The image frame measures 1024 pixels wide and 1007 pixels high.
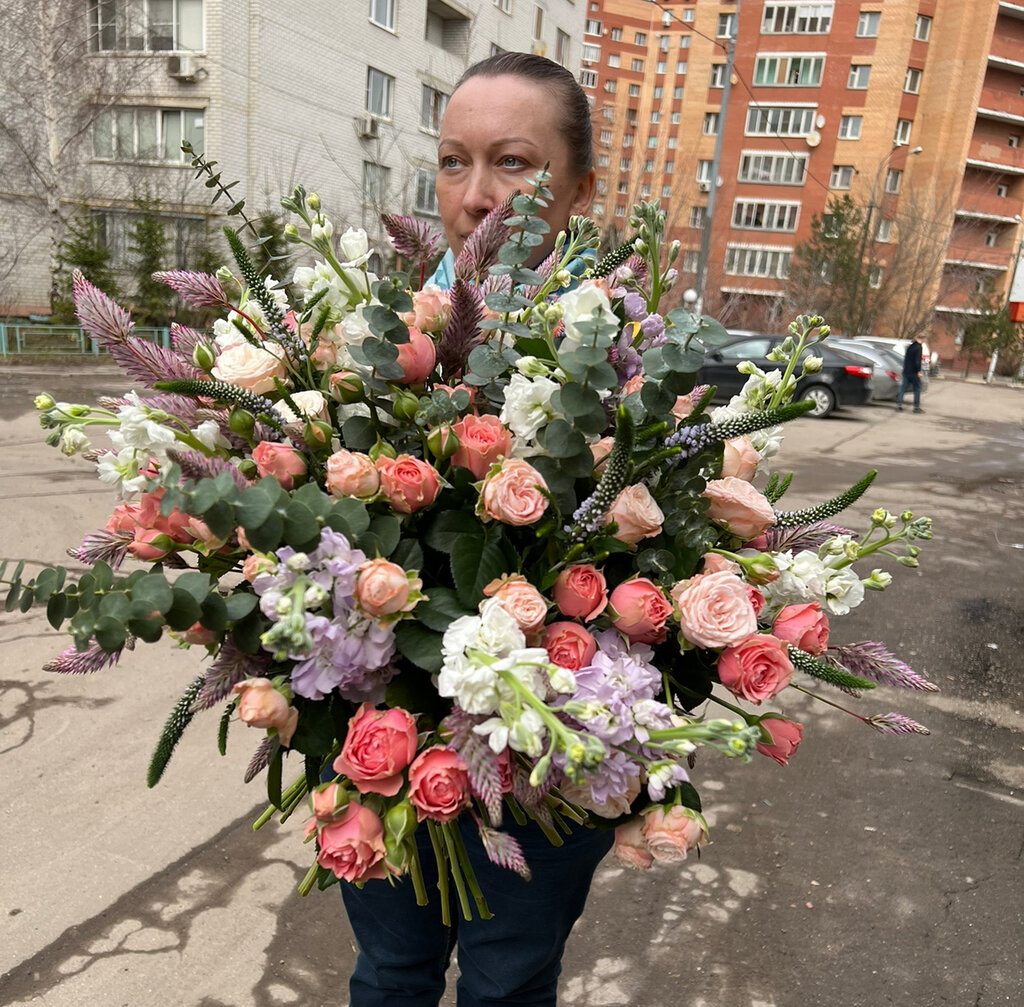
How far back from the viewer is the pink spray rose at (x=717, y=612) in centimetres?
94

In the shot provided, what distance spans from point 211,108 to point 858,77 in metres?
32.5

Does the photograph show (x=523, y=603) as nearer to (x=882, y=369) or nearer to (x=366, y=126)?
(x=882, y=369)

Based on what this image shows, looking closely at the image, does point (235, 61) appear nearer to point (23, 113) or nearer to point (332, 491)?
point (23, 113)

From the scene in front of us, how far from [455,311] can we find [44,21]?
16.6m

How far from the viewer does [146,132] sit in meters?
18.9

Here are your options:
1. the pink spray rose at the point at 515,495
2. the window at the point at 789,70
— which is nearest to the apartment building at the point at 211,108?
the pink spray rose at the point at 515,495

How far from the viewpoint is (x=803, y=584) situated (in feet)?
3.51

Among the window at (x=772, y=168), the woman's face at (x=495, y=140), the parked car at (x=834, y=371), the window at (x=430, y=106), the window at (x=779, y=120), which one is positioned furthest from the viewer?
the window at (x=779, y=120)

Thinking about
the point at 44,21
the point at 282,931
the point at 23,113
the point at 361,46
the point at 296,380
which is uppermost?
the point at 361,46

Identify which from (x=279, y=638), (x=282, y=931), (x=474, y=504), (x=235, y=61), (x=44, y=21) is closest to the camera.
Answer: (x=279, y=638)

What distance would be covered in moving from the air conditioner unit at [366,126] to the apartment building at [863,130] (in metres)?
17.6

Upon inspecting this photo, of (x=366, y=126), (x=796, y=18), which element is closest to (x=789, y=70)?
(x=796, y=18)

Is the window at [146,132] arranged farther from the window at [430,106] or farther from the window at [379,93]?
the window at [430,106]

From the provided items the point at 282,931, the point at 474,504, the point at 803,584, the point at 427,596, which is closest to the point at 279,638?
the point at 427,596
